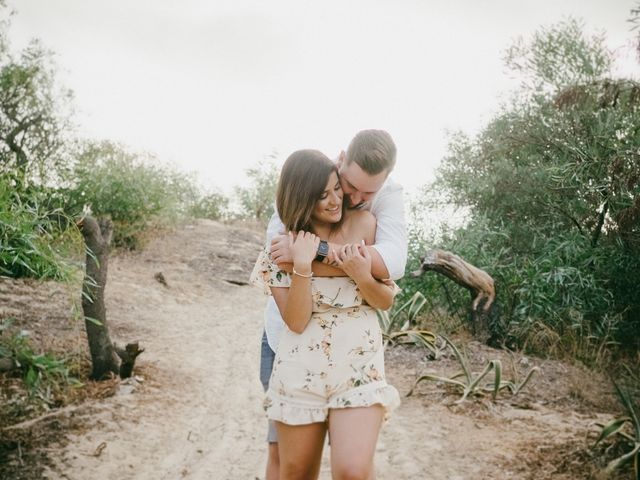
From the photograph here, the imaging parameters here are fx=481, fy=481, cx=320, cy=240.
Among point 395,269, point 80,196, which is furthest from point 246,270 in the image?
point 395,269

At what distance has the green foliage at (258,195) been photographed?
805 inches

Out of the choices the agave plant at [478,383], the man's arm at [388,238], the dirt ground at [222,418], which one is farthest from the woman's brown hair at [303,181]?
the agave plant at [478,383]

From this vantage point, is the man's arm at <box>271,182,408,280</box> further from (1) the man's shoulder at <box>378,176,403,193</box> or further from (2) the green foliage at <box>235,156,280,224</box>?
(2) the green foliage at <box>235,156,280,224</box>

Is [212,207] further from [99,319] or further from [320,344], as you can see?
[320,344]

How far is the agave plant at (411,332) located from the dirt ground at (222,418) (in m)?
0.18

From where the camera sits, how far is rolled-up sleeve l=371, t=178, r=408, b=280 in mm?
2246

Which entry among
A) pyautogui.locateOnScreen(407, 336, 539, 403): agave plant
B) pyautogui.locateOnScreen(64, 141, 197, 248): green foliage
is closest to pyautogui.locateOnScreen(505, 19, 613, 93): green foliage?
pyautogui.locateOnScreen(407, 336, 539, 403): agave plant

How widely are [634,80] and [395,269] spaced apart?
6607 millimetres

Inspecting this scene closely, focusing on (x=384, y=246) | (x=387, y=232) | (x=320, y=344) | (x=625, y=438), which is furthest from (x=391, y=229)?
(x=625, y=438)

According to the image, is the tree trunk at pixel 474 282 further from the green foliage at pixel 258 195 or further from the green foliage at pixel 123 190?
the green foliage at pixel 258 195

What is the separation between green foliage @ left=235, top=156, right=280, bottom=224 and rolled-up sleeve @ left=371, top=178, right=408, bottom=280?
704 inches

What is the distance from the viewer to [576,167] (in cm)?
727

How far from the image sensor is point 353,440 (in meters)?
1.97

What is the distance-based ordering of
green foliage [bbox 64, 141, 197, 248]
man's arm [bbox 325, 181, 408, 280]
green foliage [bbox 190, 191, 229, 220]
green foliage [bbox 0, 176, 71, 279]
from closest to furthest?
man's arm [bbox 325, 181, 408, 280] < green foliage [bbox 0, 176, 71, 279] < green foliage [bbox 64, 141, 197, 248] < green foliage [bbox 190, 191, 229, 220]
